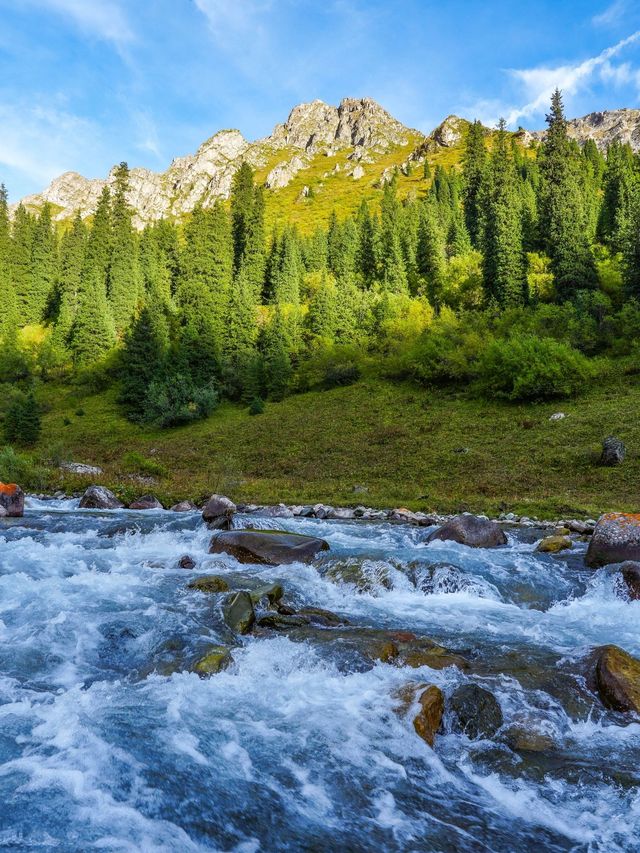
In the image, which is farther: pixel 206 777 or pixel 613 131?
pixel 613 131

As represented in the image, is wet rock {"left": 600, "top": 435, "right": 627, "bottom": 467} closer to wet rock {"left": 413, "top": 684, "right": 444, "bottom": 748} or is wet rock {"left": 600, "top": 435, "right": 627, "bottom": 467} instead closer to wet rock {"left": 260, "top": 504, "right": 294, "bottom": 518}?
wet rock {"left": 260, "top": 504, "right": 294, "bottom": 518}

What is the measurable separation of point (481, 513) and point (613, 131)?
762ft

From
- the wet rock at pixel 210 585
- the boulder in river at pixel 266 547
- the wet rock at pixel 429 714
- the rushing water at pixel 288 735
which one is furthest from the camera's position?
the boulder in river at pixel 266 547

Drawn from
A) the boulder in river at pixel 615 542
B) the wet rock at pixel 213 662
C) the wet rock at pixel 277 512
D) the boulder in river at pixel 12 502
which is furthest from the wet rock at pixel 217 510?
the boulder in river at pixel 615 542

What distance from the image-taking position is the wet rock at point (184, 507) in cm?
2240

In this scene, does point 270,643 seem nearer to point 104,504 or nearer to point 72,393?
point 104,504

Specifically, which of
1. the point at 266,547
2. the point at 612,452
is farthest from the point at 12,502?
the point at 612,452

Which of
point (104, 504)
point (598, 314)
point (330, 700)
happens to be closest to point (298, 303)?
point (598, 314)

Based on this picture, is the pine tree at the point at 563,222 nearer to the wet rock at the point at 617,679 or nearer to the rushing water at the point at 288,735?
the rushing water at the point at 288,735

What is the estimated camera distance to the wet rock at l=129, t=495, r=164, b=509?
23438mm

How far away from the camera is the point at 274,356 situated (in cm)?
5666

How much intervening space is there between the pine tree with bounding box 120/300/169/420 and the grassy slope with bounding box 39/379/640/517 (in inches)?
233

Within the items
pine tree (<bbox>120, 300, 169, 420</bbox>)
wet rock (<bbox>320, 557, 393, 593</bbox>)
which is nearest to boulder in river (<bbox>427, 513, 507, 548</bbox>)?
wet rock (<bbox>320, 557, 393, 593</bbox>)

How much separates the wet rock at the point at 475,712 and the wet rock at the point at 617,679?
146 centimetres
